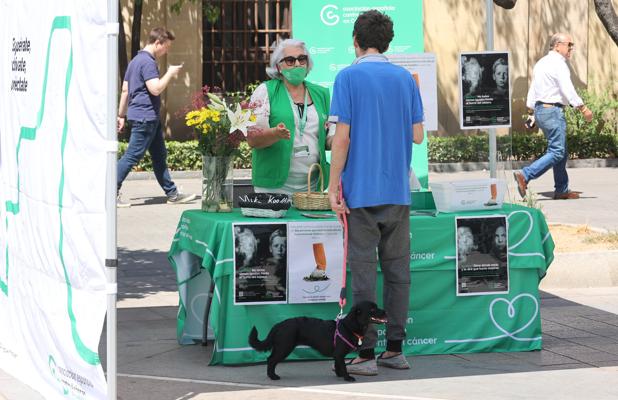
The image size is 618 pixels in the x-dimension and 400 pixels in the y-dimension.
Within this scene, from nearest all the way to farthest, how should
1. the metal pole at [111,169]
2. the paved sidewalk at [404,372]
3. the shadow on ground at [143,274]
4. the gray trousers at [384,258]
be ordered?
the metal pole at [111,169] < the paved sidewalk at [404,372] < the gray trousers at [384,258] < the shadow on ground at [143,274]

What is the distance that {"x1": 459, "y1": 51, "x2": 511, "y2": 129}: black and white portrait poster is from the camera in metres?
9.66

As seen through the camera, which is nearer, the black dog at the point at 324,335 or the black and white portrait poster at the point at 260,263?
the black dog at the point at 324,335

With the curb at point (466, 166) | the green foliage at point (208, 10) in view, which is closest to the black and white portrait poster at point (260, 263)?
the curb at point (466, 166)

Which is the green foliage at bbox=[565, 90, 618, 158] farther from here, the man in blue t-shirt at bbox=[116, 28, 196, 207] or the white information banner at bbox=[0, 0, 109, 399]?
the white information banner at bbox=[0, 0, 109, 399]

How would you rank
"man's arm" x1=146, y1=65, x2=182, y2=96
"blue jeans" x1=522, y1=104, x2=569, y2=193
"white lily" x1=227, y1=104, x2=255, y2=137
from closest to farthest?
"white lily" x1=227, y1=104, x2=255, y2=137, "man's arm" x1=146, y1=65, x2=182, y2=96, "blue jeans" x1=522, y1=104, x2=569, y2=193

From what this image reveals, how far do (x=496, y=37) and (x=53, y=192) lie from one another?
716 inches

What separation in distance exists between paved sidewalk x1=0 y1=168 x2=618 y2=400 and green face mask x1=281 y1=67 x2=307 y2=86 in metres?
1.40

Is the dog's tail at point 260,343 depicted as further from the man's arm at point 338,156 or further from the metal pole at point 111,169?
the metal pole at point 111,169

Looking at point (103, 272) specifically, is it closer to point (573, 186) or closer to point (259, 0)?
point (573, 186)

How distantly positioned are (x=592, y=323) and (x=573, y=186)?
9.22 metres

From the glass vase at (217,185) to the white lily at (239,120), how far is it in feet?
0.77

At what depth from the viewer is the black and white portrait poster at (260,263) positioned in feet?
24.8

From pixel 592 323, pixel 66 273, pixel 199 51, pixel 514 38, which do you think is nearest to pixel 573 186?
pixel 514 38

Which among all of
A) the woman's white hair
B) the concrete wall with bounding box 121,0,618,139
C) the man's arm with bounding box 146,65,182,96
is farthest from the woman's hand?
the concrete wall with bounding box 121,0,618,139
